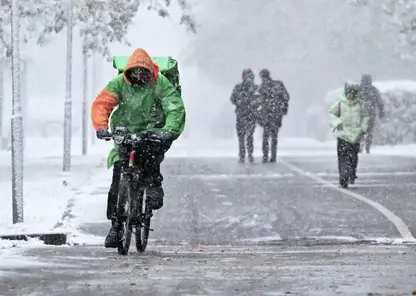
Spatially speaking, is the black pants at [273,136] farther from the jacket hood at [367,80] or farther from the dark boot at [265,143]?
the jacket hood at [367,80]

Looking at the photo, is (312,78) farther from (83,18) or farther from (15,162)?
(15,162)

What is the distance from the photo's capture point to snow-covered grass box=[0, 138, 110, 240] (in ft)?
47.5

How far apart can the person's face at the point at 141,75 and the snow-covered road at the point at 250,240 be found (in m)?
1.51

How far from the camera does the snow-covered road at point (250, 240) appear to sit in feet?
26.5

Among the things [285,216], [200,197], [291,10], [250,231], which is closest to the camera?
[250,231]

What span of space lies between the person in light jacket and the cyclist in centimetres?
912

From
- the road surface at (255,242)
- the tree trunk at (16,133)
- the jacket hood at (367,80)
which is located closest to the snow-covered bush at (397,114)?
the jacket hood at (367,80)

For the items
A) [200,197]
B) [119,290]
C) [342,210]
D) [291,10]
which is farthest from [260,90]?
[291,10]

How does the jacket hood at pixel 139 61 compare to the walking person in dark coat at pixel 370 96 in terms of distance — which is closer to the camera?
the jacket hood at pixel 139 61

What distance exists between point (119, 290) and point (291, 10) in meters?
47.3

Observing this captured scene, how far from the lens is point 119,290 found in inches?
307

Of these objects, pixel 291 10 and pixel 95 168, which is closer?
pixel 95 168

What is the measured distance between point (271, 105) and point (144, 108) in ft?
52.4

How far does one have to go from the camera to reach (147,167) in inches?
430
